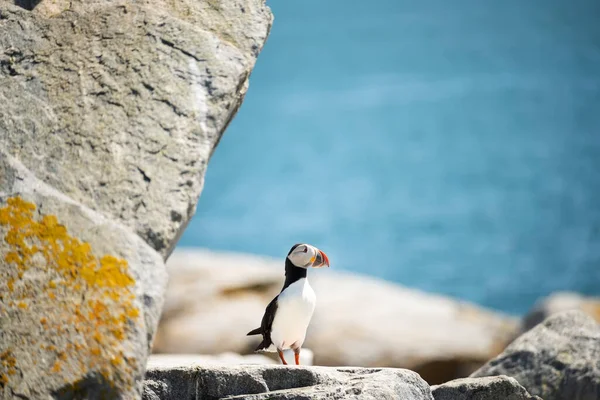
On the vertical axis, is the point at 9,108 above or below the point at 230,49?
below

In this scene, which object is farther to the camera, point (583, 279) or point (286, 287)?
point (583, 279)

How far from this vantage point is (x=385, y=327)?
512 inches

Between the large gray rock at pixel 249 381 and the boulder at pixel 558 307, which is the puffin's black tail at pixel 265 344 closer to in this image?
the large gray rock at pixel 249 381

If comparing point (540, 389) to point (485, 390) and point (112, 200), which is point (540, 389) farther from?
point (112, 200)

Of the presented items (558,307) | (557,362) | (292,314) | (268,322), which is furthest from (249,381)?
(558,307)

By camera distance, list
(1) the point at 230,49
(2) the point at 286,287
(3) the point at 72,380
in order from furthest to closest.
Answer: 1. (2) the point at 286,287
2. (1) the point at 230,49
3. (3) the point at 72,380

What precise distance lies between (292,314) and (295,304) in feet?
0.24

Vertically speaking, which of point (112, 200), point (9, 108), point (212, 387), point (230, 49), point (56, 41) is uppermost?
point (230, 49)

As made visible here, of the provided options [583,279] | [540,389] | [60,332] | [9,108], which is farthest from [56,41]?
[583,279]

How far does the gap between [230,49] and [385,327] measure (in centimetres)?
936

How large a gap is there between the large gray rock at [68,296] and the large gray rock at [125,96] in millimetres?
174

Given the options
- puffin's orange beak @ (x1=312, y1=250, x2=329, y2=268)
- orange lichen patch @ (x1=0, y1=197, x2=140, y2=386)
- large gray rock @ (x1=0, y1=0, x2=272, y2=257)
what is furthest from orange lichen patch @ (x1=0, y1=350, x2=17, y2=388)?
puffin's orange beak @ (x1=312, y1=250, x2=329, y2=268)

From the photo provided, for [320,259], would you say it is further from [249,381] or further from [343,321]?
[343,321]

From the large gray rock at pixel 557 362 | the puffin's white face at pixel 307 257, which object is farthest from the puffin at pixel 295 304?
the large gray rock at pixel 557 362
